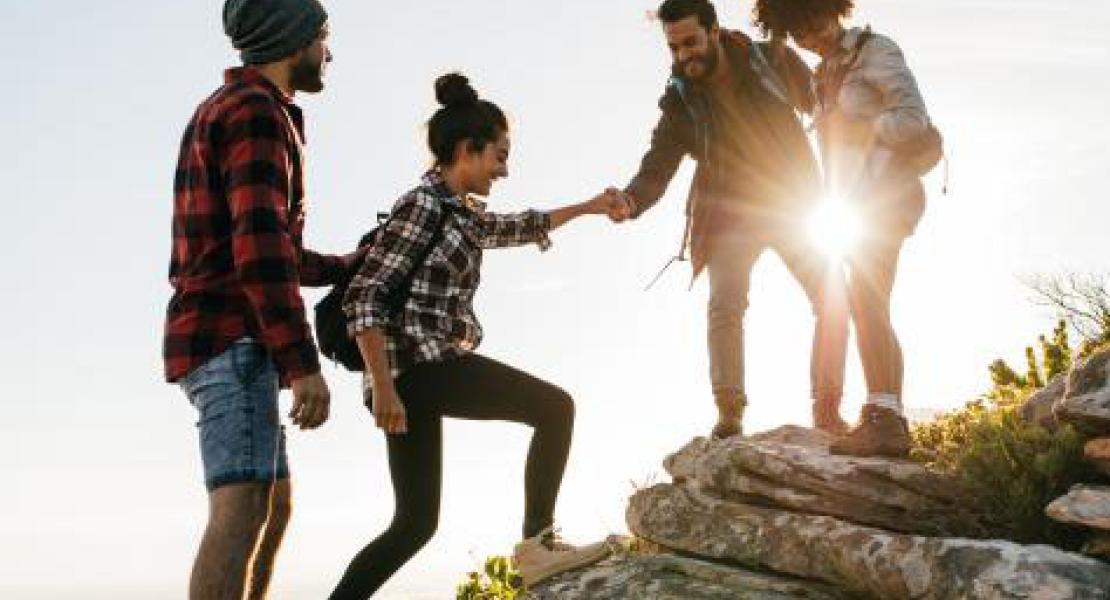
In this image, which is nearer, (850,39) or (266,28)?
(266,28)

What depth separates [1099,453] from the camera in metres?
5.95

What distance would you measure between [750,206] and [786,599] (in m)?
2.96

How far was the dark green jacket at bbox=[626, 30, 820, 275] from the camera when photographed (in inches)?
305

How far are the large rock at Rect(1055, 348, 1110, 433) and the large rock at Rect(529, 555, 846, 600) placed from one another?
1733 millimetres

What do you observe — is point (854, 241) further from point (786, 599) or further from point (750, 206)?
point (786, 599)

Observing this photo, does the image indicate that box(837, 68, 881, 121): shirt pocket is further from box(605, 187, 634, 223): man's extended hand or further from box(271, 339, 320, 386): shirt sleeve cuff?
box(271, 339, 320, 386): shirt sleeve cuff

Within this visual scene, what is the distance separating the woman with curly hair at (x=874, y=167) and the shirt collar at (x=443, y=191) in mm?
2524

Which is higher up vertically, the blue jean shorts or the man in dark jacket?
the man in dark jacket

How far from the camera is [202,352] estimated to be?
14.1ft

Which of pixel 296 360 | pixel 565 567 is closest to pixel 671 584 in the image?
pixel 565 567

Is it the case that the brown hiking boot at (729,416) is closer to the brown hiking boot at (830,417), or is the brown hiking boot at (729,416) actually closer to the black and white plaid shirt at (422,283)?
the brown hiking boot at (830,417)

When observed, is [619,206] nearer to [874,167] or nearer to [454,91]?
[874,167]

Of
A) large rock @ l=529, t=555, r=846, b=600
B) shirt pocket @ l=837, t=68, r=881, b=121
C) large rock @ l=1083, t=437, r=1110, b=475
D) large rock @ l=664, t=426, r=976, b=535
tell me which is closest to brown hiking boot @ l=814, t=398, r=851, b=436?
large rock @ l=664, t=426, r=976, b=535

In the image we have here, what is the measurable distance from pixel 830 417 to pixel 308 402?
4.64 metres
